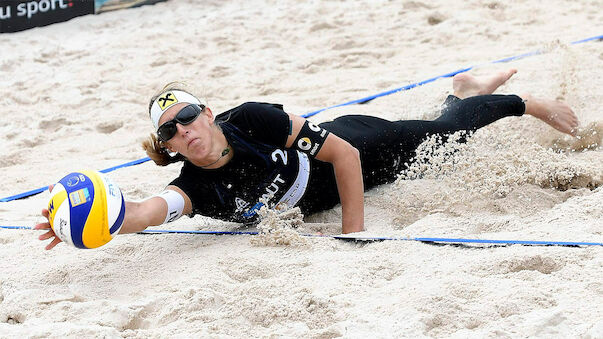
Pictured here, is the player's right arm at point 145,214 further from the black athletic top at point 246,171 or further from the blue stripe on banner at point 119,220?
the black athletic top at point 246,171

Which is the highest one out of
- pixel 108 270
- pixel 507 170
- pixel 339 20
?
pixel 339 20

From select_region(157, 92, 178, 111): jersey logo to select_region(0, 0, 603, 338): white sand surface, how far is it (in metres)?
0.51

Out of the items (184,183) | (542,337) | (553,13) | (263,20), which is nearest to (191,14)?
(263,20)

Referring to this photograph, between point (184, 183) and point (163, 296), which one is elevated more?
point (184, 183)

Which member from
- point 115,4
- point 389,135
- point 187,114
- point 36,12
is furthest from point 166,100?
point 115,4

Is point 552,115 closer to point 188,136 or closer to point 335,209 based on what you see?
point 335,209

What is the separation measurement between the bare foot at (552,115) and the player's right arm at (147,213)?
1740mm

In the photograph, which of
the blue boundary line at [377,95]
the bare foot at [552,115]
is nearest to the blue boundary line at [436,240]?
the blue boundary line at [377,95]

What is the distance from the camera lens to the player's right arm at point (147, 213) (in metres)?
2.26

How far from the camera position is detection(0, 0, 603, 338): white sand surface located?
190 cm

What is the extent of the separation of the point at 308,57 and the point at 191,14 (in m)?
1.66

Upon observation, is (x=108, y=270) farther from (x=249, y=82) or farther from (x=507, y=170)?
(x=249, y=82)

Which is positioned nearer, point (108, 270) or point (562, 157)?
point (108, 270)

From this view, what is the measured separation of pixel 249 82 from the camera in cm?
485
